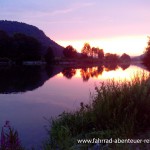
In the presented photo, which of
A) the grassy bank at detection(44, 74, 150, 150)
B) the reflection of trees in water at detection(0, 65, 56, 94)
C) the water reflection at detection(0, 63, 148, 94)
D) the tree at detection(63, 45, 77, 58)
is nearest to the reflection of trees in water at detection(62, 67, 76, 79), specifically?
the water reflection at detection(0, 63, 148, 94)

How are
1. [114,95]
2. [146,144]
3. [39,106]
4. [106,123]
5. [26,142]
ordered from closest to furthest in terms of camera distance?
[146,144] < [106,123] < [114,95] < [26,142] < [39,106]

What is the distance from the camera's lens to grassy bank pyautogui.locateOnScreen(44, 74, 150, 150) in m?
7.53

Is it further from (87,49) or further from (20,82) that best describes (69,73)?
(87,49)

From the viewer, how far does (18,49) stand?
105125 millimetres

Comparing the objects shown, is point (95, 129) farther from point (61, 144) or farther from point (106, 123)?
→ point (61, 144)

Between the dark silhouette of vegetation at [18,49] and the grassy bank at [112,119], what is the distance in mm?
96706

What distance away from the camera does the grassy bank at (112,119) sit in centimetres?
753

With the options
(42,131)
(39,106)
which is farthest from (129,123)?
(39,106)

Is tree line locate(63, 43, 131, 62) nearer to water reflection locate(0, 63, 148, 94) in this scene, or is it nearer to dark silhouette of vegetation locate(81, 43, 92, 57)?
dark silhouette of vegetation locate(81, 43, 92, 57)

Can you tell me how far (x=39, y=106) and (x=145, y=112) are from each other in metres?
10.2

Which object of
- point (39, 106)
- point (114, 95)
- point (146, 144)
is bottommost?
point (39, 106)

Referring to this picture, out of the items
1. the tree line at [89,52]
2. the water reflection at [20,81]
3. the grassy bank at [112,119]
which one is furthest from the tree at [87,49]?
the grassy bank at [112,119]

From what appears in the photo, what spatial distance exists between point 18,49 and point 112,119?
99006 millimetres

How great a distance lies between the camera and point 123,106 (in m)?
8.64
